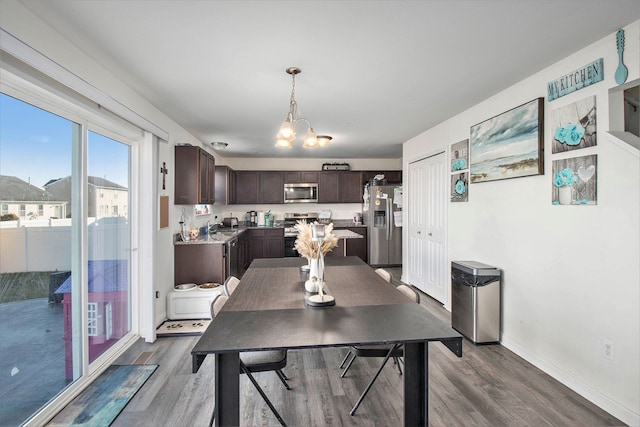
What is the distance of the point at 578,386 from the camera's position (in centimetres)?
229

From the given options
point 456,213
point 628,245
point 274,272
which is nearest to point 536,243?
point 628,245

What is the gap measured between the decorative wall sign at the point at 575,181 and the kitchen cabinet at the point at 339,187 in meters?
4.77

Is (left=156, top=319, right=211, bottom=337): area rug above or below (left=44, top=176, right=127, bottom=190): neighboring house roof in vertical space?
below

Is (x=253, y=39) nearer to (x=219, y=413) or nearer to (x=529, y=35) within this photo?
(x=529, y=35)

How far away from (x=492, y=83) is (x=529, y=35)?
2.77ft

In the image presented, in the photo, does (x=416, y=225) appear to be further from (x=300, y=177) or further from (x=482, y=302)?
(x=300, y=177)

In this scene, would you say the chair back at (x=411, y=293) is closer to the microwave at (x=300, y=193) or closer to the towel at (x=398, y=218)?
the towel at (x=398, y=218)

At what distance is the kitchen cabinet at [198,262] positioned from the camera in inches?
159

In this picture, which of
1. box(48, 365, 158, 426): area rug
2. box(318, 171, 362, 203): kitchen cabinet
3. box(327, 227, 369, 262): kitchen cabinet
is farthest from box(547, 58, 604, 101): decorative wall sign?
box(318, 171, 362, 203): kitchen cabinet

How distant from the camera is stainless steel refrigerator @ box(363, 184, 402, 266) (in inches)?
262

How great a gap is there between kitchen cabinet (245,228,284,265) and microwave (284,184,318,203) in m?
0.80

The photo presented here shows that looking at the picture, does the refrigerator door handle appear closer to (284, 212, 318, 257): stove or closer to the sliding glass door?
(284, 212, 318, 257): stove

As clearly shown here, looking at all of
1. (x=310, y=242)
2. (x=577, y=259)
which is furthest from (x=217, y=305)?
(x=577, y=259)

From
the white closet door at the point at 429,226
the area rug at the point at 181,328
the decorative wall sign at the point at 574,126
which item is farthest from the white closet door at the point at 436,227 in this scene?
the area rug at the point at 181,328
